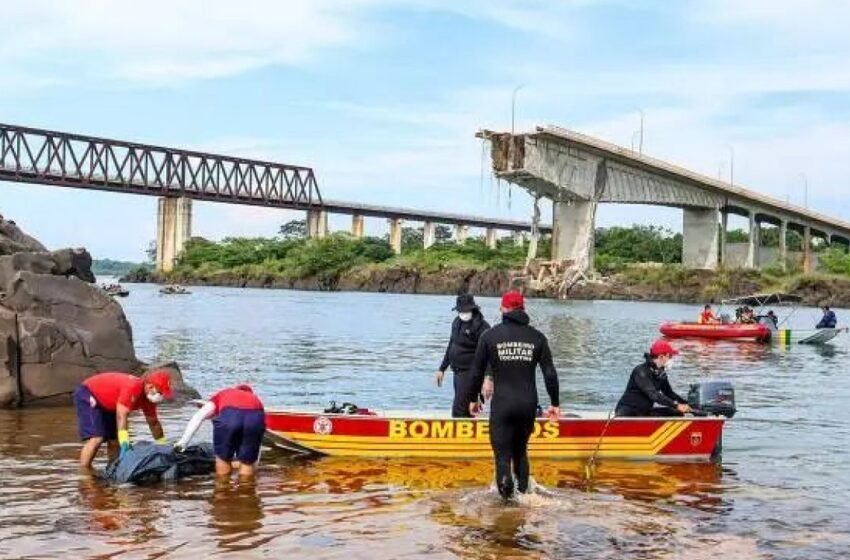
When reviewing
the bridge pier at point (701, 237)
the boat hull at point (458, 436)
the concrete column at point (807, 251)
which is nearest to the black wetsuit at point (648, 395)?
the boat hull at point (458, 436)

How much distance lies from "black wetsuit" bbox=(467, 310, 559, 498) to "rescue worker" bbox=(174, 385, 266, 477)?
8.88ft

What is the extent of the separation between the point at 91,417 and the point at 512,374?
16.7ft

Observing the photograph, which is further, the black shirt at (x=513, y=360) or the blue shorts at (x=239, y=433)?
the blue shorts at (x=239, y=433)

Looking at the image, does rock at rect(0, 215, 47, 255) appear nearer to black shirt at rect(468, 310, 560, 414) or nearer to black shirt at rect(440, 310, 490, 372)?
black shirt at rect(440, 310, 490, 372)

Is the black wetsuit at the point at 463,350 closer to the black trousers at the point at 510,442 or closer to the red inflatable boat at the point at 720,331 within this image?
the black trousers at the point at 510,442

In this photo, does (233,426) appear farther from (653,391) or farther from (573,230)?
(573,230)

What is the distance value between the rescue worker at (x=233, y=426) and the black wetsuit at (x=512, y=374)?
107 inches

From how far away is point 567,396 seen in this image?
81.0ft

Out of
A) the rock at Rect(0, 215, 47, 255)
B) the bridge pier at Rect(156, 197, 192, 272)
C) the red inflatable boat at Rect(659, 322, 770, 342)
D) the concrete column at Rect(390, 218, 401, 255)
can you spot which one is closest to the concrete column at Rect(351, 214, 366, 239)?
the concrete column at Rect(390, 218, 401, 255)

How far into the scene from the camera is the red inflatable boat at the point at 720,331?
146 feet

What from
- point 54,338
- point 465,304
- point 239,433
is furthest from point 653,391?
point 54,338

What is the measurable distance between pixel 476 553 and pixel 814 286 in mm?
108237

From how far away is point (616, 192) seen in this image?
110 metres

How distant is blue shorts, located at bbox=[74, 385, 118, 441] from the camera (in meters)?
12.2
